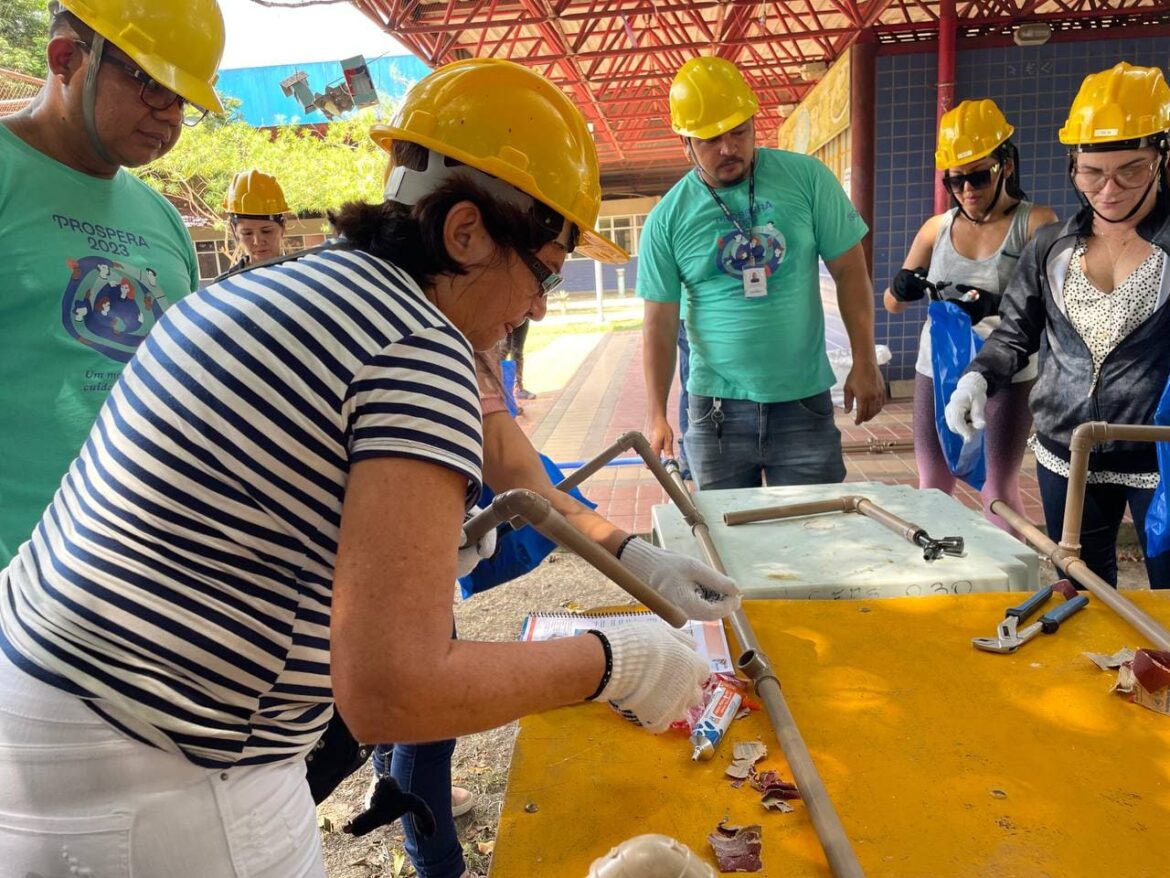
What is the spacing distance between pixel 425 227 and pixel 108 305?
1.17 meters

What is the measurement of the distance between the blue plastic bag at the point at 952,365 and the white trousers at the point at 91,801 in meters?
3.07

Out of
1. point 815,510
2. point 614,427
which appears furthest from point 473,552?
point 614,427

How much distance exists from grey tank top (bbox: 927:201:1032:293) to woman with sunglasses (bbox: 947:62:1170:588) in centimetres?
74

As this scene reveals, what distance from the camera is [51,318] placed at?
1.68 m

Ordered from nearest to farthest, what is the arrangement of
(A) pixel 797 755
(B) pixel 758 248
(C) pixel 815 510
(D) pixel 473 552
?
(A) pixel 797 755, (D) pixel 473 552, (C) pixel 815 510, (B) pixel 758 248

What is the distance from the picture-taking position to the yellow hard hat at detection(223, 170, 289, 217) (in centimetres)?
397

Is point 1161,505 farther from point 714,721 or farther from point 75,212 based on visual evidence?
point 75,212

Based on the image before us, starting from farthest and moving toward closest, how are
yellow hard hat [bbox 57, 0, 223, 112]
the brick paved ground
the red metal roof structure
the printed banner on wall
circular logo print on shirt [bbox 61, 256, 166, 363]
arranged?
the printed banner on wall, the red metal roof structure, the brick paved ground, circular logo print on shirt [bbox 61, 256, 166, 363], yellow hard hat [bbox 57, 0, 223, 112]

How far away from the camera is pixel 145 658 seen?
85 cm

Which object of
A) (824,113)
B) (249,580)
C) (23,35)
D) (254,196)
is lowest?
(249,580)

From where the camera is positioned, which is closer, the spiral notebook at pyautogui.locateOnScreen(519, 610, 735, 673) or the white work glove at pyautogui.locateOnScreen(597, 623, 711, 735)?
the white work glove at pyautogui.locateOnScreen(597, 623, 711, 735)

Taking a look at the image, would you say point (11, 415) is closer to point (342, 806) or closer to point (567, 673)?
point (567, 673)

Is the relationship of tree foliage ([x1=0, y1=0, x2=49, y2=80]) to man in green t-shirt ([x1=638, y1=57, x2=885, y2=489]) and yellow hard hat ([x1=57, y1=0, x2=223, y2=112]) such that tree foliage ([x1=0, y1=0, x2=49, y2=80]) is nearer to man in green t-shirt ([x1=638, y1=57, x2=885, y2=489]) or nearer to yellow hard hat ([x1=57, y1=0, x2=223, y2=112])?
man in green t-shirt ([x1=638, y1=57, x2=885, y2=489])

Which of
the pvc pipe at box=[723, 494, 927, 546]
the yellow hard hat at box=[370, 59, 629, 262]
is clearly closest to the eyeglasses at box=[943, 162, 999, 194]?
the pvc pipe at box=[723, 494, 927, 546]
